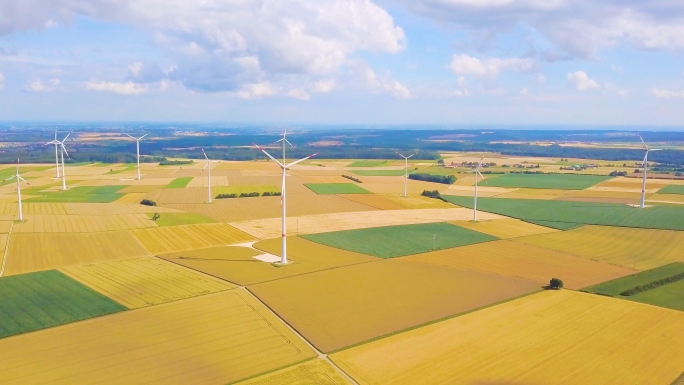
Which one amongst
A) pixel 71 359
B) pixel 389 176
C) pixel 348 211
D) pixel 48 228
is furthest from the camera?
pixel 389 176

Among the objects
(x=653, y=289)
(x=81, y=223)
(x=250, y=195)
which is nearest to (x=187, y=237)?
(x=81, y=223)

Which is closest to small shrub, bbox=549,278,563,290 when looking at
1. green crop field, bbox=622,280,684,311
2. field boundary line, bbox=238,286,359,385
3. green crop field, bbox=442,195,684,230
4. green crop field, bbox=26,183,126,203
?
green crop field, bbox=622,280,684,311

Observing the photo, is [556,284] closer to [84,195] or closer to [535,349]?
[535,349]

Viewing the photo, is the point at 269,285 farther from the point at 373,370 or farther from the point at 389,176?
the point at 389,176

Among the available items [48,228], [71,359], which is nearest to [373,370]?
[71,359]

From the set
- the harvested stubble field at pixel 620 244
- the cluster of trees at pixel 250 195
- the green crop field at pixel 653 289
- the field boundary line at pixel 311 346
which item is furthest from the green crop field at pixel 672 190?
the field boundary line at pixel 311 346

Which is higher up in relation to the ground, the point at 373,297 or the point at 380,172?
the point at 380,172

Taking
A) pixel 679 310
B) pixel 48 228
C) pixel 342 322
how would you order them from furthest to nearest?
1. pixel 48 228
2. pixel 679 310
3. pixel 342 322
